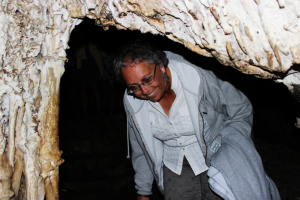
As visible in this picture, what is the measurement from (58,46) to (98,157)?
3.09 m

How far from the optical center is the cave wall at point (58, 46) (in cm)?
103

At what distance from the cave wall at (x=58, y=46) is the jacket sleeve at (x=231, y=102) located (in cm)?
40

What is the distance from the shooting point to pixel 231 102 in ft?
5.18

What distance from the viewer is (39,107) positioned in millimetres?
1354

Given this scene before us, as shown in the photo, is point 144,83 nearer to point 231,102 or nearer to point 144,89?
point 144,89

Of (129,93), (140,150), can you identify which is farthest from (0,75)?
(140,150)

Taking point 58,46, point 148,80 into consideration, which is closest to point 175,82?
point 148,80

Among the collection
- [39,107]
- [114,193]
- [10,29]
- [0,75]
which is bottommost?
[114,193]

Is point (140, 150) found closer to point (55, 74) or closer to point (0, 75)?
point (55, 74)

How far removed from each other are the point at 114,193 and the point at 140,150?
231 centimetres

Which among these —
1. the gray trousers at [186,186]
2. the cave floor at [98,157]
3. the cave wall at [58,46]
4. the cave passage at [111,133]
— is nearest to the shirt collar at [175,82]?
the cave wall at [58,46]

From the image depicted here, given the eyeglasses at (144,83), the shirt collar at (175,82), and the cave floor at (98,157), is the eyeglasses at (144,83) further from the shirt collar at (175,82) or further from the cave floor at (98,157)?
the cave floor at (98,157)

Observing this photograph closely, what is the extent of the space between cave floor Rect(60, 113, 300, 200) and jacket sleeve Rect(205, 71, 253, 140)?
220cm

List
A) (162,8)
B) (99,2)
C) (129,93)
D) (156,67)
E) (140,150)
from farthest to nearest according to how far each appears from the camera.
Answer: (140,150)
(129,93)
(156,67)
(99,2)
(162,8)
